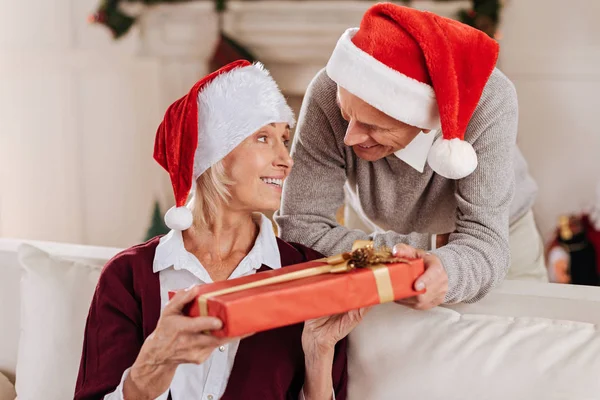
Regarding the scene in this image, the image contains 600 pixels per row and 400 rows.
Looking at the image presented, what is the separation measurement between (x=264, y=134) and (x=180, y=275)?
323 mm

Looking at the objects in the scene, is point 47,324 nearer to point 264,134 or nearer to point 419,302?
point 264,134

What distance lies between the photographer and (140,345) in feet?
4.77

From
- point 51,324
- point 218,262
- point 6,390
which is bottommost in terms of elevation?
point 6,390

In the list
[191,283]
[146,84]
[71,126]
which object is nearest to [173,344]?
[191,283]

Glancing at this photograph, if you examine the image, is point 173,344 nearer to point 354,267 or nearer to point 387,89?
point 354,267

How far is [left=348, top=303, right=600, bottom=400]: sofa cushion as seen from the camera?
54.4 inches

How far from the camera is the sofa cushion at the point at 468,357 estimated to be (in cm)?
138

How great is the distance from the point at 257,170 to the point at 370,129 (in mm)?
238

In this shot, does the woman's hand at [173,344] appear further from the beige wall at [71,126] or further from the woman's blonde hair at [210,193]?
the beige wall at [71,126]

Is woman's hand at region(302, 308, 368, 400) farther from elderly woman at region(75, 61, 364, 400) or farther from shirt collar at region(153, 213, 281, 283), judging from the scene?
shirt collar at region(153, 213, 281, 283)

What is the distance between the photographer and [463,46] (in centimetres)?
143

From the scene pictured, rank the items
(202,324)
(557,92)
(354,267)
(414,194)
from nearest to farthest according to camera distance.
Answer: (202,324)
(354,267)
(414,194)
(557,92)

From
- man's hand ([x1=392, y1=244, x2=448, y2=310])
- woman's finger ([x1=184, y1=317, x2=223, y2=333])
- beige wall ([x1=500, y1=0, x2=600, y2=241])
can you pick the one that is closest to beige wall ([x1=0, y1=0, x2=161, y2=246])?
beige wall ([x1=500, y1=0, x2=600, y2=241])

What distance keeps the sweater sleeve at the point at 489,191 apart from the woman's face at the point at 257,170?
0.37 meters
